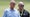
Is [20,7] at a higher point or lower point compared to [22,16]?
higher

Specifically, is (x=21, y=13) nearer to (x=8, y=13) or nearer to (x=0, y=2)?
(x=8, y=13)

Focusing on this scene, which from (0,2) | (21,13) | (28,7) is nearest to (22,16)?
(21,13)

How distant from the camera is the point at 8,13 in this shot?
104cm

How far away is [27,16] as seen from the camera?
1.06 m

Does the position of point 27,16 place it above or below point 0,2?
below

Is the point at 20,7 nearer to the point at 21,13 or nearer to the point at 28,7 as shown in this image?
the point at 21,13

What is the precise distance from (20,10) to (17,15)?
0.09 metres

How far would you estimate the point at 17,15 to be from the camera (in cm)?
107

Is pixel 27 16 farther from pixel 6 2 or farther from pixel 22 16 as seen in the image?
pixel 6 2

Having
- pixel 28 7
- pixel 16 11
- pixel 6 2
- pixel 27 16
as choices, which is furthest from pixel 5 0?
pixel 27 16

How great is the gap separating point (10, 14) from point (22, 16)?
19 centimetres

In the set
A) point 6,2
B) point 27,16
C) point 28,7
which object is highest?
point 6,2

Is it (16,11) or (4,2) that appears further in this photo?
(4,2)

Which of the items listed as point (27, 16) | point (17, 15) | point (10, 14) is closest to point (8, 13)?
point (10, 14)
